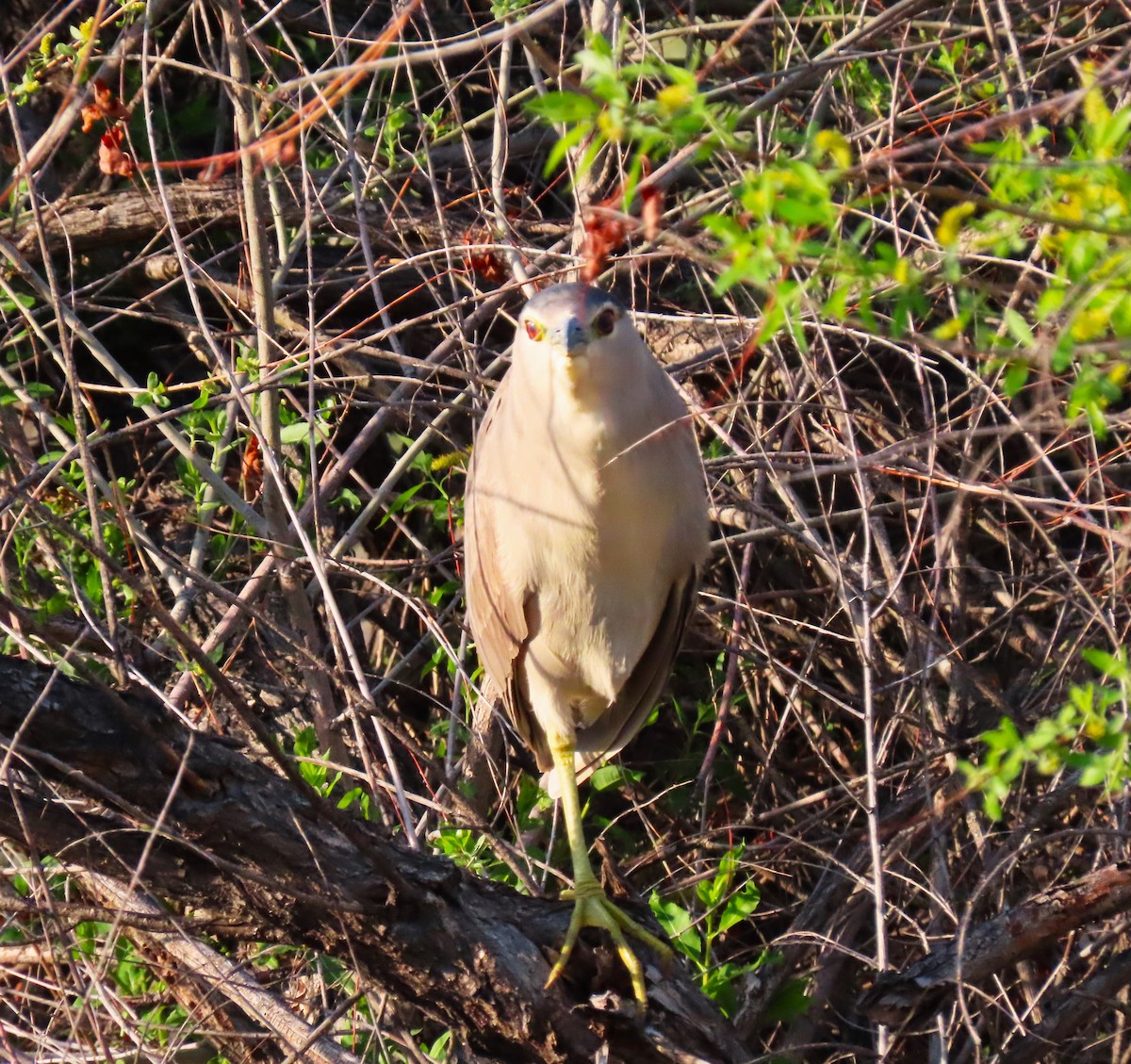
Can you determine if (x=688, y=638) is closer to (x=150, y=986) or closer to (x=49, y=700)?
(x=150, y=986)

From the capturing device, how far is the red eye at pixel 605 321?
2777mm

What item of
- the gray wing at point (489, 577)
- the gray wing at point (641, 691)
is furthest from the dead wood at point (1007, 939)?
the gray wing at point (489, 577)

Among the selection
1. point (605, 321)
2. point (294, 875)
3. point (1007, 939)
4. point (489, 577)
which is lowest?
point (1007, 939)

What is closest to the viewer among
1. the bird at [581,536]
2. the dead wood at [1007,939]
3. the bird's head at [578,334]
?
the dead wood at [1007,939]

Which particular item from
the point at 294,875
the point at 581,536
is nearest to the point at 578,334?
the point at 581,536

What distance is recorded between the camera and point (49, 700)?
199cm

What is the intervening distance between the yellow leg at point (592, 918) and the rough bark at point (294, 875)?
0.04m

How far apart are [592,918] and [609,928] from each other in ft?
0.15

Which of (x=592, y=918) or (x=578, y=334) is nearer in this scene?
(x=578, y=334)

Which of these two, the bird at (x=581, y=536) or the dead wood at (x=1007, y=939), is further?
the bird at (x=581, y=536)

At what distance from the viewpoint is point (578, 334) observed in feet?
9.00

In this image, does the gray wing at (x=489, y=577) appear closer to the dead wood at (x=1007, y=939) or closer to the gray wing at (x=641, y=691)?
the gray wing at (x=641, y=691)

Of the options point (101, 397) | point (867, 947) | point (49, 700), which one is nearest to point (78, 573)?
point (101, 397)

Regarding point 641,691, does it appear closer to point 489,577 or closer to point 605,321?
point 489,577
